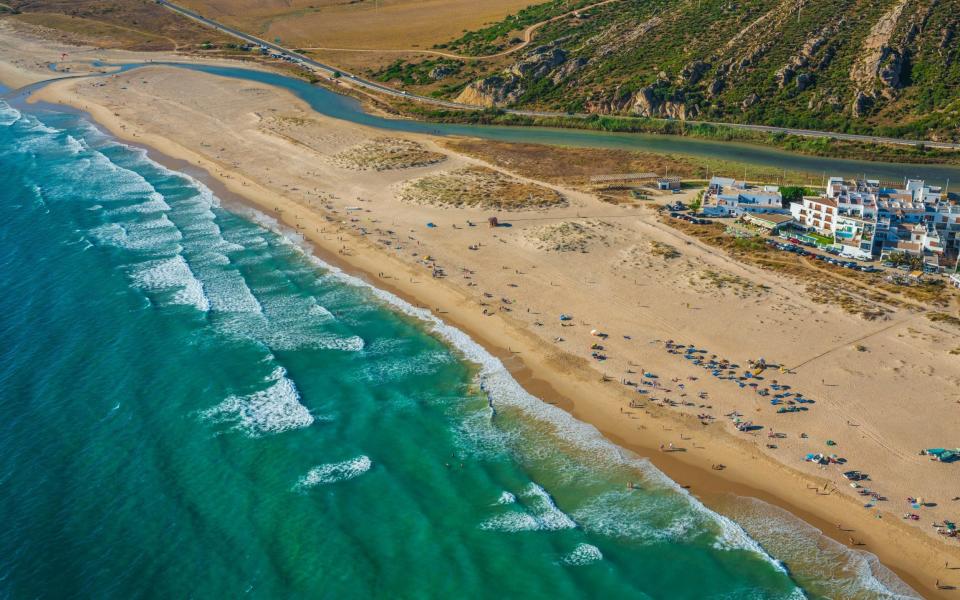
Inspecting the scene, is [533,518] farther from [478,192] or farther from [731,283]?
[478,192]

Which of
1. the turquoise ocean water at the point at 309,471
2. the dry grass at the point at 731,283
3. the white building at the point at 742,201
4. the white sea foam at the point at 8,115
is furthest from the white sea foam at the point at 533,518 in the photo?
the white sea foam at the point at 8,115

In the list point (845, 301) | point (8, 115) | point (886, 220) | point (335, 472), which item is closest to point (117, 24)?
point (8, 115)

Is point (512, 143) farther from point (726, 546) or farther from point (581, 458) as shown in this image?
point (726, 546)

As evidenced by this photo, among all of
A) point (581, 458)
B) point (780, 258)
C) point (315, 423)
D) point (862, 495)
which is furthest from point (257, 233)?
point (862, 495)

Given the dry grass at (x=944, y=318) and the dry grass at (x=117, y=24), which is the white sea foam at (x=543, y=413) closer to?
the dry grass at (x=944, y=318)

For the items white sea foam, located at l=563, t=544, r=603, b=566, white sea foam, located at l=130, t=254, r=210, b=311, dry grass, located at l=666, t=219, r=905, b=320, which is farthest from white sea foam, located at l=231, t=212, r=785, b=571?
dry grass, located at l=666, t=219, r=905, b=320
